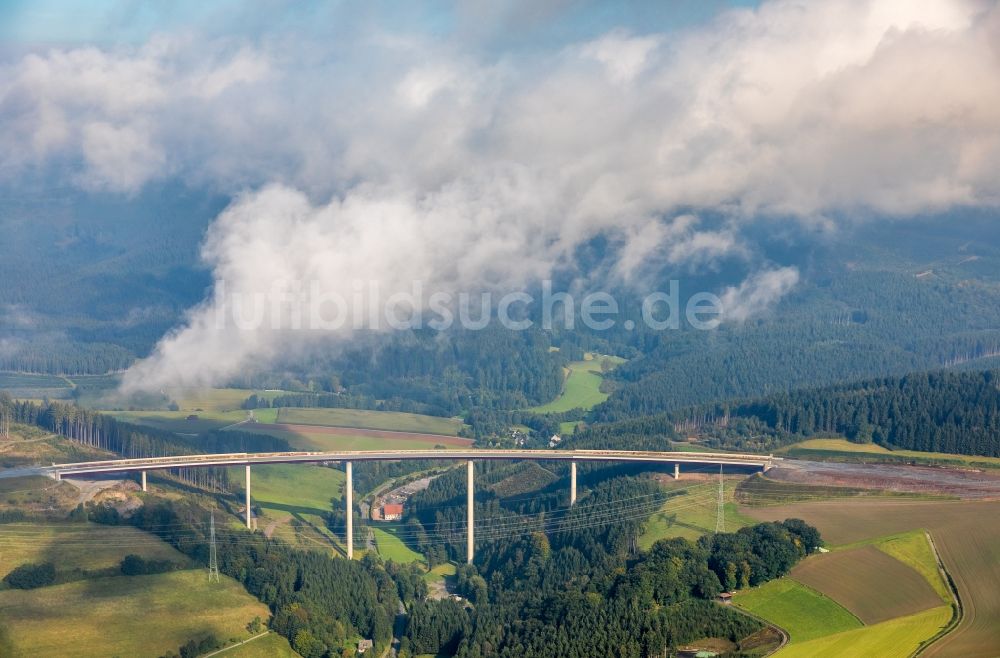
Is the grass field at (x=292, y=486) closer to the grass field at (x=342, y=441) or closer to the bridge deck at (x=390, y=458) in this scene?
the bridge deck at (x=390, y=458)

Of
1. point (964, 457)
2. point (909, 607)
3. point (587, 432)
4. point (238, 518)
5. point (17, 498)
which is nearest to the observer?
point (909, 607)

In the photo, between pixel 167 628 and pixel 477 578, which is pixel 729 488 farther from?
pixel 167 628

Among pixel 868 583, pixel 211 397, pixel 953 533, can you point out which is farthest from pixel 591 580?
pixel 211 397

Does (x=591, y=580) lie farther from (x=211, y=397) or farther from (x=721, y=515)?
A: (x=211, y=397)

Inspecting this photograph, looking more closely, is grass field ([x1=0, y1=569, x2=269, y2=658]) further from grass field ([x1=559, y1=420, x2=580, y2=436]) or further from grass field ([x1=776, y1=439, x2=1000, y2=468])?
grass field ([x1=559, y1=420, x2=580, y2=436])

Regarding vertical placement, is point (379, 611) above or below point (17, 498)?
below

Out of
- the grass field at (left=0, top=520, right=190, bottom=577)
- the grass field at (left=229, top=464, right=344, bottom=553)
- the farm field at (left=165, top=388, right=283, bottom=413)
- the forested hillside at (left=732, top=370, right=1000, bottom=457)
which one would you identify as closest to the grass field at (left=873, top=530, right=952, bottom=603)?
the forested hillside at (left=732, top=370, right=1000, bottom=457)

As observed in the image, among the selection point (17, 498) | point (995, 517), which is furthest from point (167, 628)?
point (995, 517)
